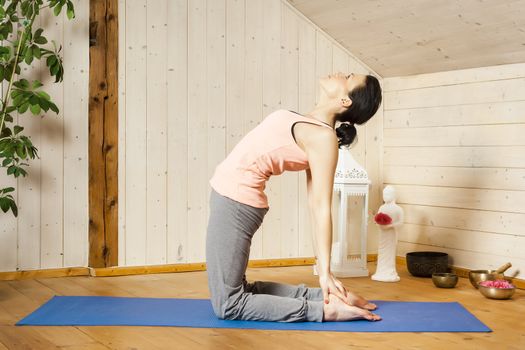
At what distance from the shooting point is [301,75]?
425 cm

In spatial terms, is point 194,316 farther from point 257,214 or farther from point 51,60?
point 51,60

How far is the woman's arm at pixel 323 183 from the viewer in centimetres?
249

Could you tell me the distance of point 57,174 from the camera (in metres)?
3.61

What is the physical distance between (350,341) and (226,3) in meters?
2.35

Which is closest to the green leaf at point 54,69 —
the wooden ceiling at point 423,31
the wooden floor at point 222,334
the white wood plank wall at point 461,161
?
the wooden floor at point 222,334

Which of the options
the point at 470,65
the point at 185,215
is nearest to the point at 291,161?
the point at 185,215

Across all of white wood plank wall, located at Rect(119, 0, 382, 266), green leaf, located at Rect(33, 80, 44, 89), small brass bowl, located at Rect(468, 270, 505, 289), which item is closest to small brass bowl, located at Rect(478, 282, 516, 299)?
small brass bowl, located at Rect(468, 270, 505, 289)

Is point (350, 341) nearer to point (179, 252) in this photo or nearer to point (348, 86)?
point (348, 86)

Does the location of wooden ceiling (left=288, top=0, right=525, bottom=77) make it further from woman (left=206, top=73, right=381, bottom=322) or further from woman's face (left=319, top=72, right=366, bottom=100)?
woman (left=206, top=73, right=381, bottom=322)

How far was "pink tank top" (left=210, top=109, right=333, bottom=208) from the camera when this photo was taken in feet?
8.50

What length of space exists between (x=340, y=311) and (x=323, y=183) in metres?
0.50

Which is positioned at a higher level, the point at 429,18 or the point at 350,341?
the point at 429,18

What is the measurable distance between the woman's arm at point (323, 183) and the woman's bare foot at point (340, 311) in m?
0.17

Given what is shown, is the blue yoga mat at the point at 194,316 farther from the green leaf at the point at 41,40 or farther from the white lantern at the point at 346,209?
the green leaf at the point at 41,40
